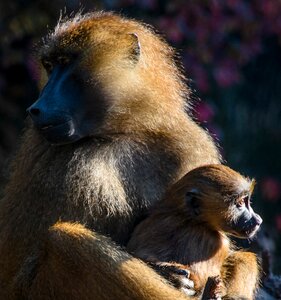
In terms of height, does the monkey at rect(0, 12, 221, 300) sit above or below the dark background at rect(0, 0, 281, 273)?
above

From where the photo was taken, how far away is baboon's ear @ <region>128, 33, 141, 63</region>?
19.0 feet

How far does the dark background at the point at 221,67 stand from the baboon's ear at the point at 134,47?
344 cm

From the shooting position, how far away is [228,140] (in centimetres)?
1022

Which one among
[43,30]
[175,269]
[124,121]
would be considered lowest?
[43,30]

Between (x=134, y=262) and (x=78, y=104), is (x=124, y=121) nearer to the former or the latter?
(x=78, y=104)

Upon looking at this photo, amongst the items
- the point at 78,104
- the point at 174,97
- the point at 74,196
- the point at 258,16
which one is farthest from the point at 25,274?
the point at 258,16

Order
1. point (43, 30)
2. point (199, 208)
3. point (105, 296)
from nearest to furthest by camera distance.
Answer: point (105, 296) < point (199, 208) < point (43, 30)

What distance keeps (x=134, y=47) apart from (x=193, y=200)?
2.76ft

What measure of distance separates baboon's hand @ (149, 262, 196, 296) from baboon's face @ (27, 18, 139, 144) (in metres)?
0.76

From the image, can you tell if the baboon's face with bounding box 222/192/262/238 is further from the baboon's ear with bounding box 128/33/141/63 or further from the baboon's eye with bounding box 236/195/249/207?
the baboon's ear with bounding box 128/33/141/63

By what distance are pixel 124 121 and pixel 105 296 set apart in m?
0.97

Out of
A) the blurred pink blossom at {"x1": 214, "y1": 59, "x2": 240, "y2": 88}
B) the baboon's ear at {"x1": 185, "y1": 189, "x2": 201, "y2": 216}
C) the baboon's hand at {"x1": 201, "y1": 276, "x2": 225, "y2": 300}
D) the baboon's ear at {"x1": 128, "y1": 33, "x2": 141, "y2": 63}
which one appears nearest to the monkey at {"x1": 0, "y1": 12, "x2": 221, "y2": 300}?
the baboon's ear at {"x1": 128, "y1": 33, "x2": 141, "y2": 63}

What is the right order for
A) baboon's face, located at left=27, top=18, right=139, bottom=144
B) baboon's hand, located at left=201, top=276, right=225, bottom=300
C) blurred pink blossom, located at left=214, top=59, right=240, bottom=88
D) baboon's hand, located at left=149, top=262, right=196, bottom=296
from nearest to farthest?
1. baboon's hand, located at left=201, top=276, right=225, bottom=300
2. baboon's hand, located at left=149, top=262, right=196, bottom=296
3. baboon's face, located at left=27, top=18, right=139, bottom=144
4. blurred pink blossom, located at left=214, top=59, right=240, bottom=88

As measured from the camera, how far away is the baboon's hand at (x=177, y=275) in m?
5.37
